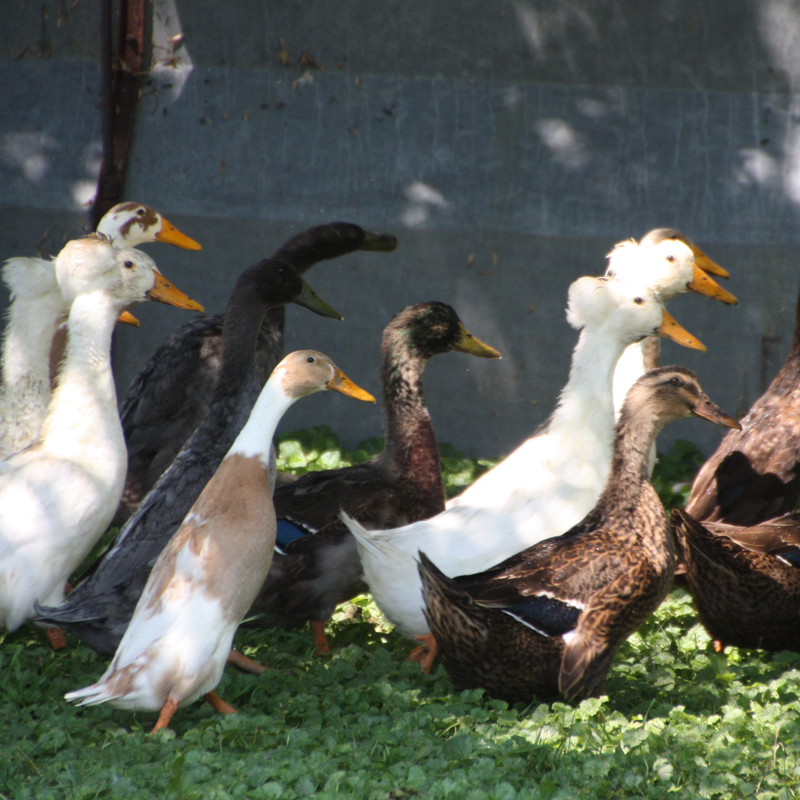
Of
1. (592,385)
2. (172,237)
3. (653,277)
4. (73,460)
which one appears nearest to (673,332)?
(653,277)

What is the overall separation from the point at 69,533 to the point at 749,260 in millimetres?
5284

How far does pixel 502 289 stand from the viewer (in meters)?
7.25

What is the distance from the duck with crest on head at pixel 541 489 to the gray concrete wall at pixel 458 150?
2508 mm

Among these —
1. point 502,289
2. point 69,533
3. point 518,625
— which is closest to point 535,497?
point 518,625

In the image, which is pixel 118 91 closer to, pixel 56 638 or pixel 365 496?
pixel 365 496

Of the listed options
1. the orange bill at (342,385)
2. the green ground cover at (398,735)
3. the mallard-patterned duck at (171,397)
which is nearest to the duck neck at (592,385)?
the orange bill at (342,385)

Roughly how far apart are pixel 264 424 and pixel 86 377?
3.78 ft

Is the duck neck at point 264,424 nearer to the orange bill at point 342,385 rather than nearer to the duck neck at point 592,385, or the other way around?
the orange bill at point 342,385

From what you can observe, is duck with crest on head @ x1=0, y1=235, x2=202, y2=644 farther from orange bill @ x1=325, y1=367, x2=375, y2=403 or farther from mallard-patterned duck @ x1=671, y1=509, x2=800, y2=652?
mallard-patterned duck @ x1=671, y1=509, x2=800, y2=652

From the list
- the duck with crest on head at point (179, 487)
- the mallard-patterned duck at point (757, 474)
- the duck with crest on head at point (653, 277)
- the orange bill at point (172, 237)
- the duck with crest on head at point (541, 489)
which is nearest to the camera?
the duck with crest on head at point (179, 487)

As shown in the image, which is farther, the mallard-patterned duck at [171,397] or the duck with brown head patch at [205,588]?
the mallard-patterned duck at [171,397]

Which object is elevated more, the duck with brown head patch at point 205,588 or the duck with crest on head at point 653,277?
the duck with crest on head at point 653,277

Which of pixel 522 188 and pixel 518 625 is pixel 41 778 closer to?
pixel 518 625

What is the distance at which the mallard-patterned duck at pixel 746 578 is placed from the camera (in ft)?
13.5
